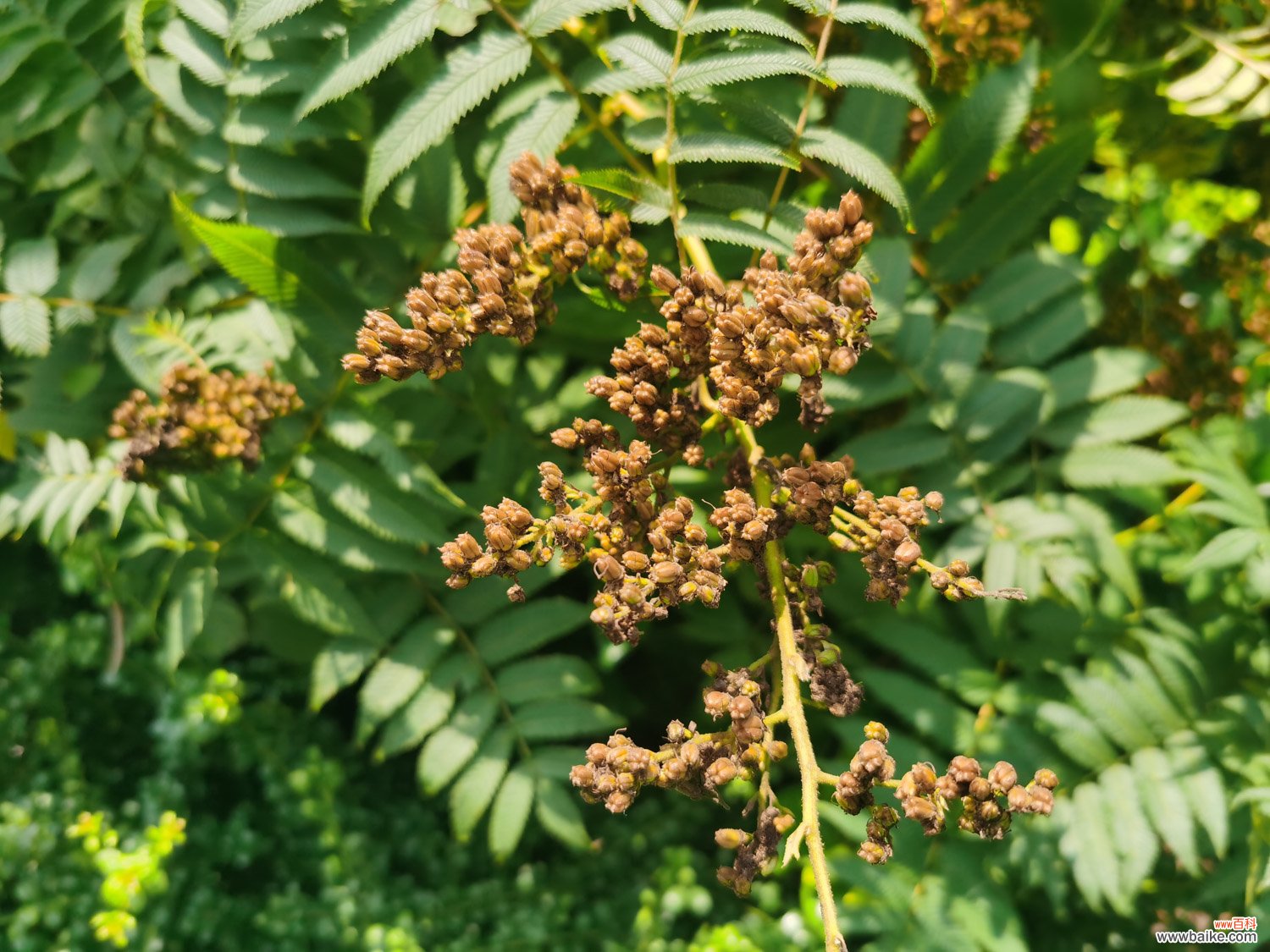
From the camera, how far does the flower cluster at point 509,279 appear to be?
53.6 inches

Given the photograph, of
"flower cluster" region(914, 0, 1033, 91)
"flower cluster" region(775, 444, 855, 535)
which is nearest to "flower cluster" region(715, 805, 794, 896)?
"flower cluster" region(775, 444, 855, 535)

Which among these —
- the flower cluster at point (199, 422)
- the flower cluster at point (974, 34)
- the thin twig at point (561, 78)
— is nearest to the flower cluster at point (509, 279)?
the thin twig at point (561, 78)

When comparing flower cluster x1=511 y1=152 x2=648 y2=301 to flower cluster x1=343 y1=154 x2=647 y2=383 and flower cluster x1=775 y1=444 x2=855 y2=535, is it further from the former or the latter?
flower cluster x1=775 y1=444 x2=855 y2=535

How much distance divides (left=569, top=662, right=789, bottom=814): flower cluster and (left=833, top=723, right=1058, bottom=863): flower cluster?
0.10 m

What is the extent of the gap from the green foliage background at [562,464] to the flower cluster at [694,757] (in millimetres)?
809

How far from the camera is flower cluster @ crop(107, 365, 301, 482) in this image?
69.5 inches

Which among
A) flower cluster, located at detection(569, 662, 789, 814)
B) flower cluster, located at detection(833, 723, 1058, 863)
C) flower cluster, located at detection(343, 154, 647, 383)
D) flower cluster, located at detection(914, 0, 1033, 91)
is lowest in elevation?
flower cluster, located at detection(833, 723, 1058, 863)

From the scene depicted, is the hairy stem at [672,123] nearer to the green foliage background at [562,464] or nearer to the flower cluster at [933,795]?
the green foliage background at [562,464]

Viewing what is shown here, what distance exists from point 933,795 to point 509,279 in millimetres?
923

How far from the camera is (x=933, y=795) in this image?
1230mm

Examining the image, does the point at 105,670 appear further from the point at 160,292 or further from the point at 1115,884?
the point at 1115,884

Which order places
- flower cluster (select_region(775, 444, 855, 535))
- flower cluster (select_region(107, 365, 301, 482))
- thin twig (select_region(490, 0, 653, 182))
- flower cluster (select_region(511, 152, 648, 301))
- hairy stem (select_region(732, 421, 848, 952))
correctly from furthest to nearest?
1. flower cluster (select_region(107, 365, 301, 482))
2. thin twig (select_region(490, 0, 653, 182))
3. flower cluster (select_region(511, 152, 648, 301))
4. flower cluster (select_region(775, 444, 855, 535))
5. hairy stem (select_region(732, 421, 848, 952))

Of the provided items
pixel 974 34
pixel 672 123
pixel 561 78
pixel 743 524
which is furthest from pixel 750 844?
pixel 974 34

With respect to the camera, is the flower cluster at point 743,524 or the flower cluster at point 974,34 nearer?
the flower cluster at point 743,524
